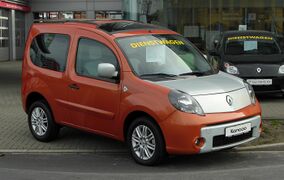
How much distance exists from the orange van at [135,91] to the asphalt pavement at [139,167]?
0.28 meters

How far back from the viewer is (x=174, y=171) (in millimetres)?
6172

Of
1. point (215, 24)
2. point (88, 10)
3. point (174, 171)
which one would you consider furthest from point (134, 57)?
point (88, 10)

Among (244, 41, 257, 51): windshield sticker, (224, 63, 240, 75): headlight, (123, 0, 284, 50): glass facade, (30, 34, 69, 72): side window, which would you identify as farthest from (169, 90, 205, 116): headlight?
(123, 0, 284, 50): glass facade

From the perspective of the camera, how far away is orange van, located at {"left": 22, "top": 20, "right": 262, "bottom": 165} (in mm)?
6047

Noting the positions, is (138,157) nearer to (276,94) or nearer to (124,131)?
(124,131)

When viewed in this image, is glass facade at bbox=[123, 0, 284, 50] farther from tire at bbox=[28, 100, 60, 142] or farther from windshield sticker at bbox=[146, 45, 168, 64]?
windshield sticker at bbox=[146, 45, 168, 64]

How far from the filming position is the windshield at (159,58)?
22.0 ft

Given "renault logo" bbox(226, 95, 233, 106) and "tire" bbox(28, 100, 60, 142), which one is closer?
"renault logo" bbox(226, 95, 233, 106)

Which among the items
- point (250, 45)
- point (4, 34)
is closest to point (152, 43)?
point (250, 45)

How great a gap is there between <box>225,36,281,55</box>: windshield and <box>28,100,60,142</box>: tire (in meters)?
6.11

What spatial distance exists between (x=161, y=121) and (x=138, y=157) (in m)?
0.70

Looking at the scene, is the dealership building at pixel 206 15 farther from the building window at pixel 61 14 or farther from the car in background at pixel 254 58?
the building window at pixel 61 14

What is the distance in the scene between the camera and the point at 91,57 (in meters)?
7.17

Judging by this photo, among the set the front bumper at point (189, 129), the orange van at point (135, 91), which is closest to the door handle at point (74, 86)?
the orange van at point (135, 91)
